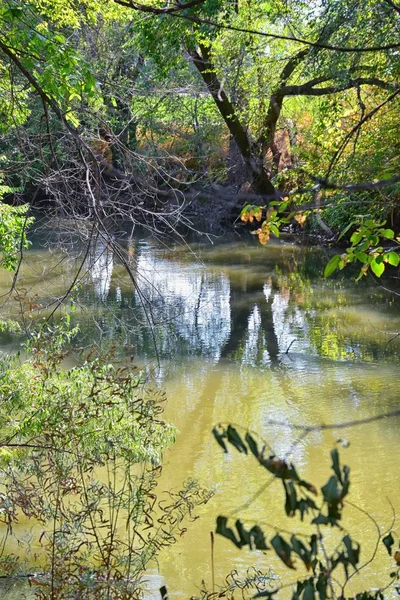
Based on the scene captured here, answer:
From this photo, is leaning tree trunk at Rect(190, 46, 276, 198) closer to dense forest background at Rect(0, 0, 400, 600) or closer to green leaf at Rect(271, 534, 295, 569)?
dense forest background at Rect(0, 0, 400, 600)

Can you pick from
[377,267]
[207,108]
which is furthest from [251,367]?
[207,108]

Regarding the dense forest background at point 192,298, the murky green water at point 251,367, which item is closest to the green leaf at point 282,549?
the dense forest background at point 192,298

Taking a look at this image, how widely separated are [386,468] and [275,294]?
25.0 feet

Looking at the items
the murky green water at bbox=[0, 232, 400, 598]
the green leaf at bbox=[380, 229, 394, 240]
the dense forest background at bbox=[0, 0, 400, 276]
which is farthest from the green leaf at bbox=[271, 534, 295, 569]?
the green leaf at bbox=[380, 229, 394, 240]

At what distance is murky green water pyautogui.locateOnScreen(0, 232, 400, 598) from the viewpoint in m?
5.92

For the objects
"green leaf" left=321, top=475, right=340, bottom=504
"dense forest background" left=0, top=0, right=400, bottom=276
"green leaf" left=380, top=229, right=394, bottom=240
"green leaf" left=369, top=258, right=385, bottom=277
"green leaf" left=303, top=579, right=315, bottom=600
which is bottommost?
"green leaf" left=303, top=579, right=315, bottom=600

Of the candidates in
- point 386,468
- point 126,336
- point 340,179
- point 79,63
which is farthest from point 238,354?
point 79,63

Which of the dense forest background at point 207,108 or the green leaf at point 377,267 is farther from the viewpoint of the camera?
the dense forest background at point 207,108

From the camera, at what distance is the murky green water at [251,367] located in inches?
233

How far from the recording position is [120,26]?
60.3 feet

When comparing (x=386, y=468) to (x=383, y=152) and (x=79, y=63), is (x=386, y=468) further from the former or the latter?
(x=383, y=152)

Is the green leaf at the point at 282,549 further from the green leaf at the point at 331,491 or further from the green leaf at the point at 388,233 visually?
the green leaf at the point at 388,233

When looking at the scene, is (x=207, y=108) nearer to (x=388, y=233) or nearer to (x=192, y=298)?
(x=192, y=298)

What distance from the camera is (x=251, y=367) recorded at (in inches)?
403
